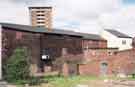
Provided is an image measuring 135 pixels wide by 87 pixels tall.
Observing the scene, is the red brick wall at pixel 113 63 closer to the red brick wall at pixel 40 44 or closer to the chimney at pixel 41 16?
the red brick wall at pixel 40 44

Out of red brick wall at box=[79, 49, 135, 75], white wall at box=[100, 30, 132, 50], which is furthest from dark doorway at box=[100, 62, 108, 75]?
white wall at box=[100, 30, 132, 50]

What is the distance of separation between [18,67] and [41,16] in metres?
42.8

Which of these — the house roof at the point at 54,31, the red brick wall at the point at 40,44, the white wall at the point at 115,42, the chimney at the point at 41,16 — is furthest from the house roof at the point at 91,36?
the red brick wall at the point at 40,44

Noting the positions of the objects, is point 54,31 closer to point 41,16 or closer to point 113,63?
point 113,63

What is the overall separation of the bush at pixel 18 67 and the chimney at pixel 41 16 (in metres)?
37.8

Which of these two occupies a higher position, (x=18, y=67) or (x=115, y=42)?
(x=18, y=67)

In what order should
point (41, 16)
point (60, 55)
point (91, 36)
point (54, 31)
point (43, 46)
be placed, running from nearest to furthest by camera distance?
point (43, 46), point (60, 55), point (54, 31), point (91, 36), point (41, 16)

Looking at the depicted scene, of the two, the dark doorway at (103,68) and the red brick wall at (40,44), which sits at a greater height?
the red brick wall at (40,44)

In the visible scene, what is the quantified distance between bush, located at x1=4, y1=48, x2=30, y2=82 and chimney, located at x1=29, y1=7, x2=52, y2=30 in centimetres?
3780

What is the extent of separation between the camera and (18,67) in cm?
4297

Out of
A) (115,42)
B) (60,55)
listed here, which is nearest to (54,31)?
(60,55)

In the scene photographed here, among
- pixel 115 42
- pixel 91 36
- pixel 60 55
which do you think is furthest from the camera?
pixel 115 42

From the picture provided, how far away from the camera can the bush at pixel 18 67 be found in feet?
141

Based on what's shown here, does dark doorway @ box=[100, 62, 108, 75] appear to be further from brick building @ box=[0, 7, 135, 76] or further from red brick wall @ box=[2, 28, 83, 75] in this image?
red brick wall @ box=[2, 28, 83, 75]
